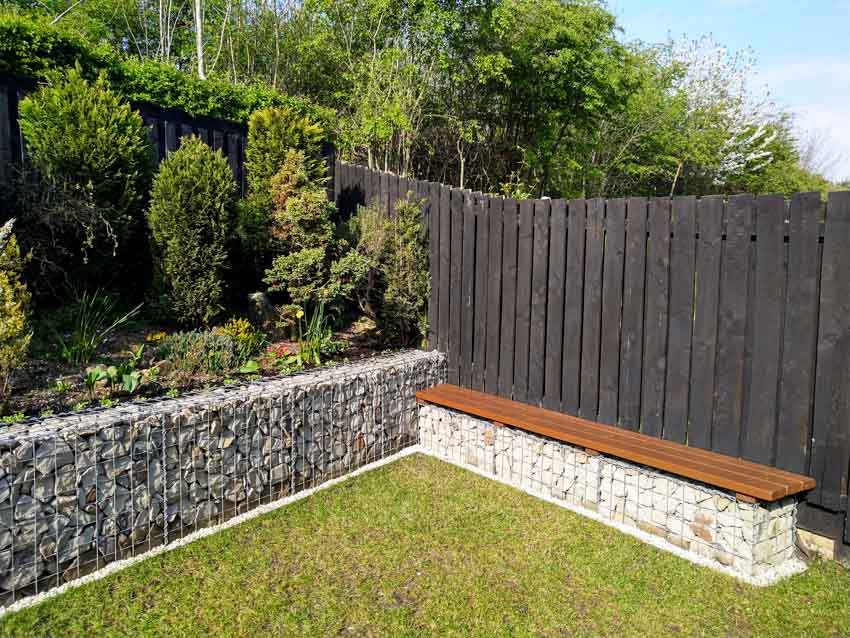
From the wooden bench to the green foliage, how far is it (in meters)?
1.66

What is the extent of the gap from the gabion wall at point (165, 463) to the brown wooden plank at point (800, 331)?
3.04 m

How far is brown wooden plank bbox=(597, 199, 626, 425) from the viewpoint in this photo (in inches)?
189

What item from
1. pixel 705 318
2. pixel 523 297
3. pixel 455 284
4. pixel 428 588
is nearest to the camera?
pixel 428 588

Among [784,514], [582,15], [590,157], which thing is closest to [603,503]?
[784,514]

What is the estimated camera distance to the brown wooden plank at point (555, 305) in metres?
5.23

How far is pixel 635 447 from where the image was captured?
4352mm

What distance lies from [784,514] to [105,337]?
520cm

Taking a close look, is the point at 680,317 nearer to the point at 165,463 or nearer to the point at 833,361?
the point at 833,361

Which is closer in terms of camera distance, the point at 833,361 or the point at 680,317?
the point at 833,361

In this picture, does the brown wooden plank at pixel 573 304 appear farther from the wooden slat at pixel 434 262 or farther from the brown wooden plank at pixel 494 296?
the wooden slat at pixel 434 262

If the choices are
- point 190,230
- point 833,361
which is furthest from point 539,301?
point 190,230

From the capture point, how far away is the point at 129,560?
369 centimetres

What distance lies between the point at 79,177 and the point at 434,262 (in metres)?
3.34

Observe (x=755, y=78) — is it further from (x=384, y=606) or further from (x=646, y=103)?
(x=384, y=606)
